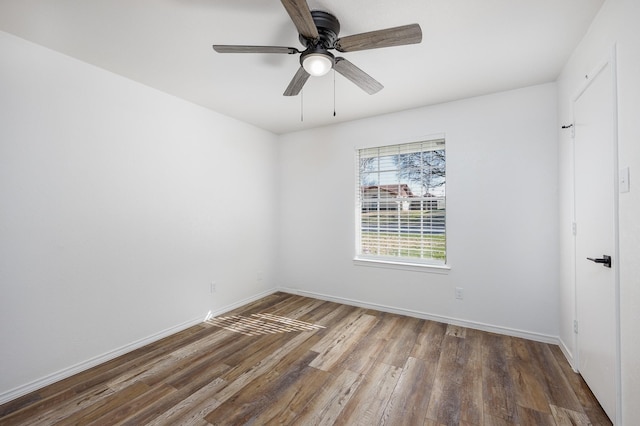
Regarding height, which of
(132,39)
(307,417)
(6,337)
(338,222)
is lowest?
(307,417)

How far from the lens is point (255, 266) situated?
412cm

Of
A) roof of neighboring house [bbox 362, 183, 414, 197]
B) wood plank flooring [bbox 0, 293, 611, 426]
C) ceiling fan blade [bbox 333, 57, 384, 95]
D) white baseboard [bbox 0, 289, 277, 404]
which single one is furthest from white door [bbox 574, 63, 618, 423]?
white baseboard [bbox 0, 289, 277, 404]

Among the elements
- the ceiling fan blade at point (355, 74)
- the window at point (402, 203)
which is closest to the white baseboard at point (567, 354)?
the window at point (402, 203)

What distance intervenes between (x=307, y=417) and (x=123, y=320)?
78.2 inches

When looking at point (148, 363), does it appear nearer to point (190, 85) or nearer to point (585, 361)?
point (190, 85)

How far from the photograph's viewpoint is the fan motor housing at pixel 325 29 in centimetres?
172

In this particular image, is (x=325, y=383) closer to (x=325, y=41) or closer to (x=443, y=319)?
(x=443, y=319)

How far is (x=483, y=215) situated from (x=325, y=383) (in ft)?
7.83

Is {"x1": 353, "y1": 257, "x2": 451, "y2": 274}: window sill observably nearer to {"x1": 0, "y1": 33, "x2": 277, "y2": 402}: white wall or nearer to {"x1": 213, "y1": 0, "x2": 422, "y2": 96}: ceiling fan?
{"x1": 0, "y1": 33, "x2": 277, "y2": 402}: white wall

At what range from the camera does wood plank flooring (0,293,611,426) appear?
1.78 meters

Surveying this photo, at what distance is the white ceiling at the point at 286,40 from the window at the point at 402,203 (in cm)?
77

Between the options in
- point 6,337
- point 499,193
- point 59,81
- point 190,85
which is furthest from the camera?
point 499,193

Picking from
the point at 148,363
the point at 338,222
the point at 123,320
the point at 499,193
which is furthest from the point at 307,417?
the point at 499,193

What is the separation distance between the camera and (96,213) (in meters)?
2.41
